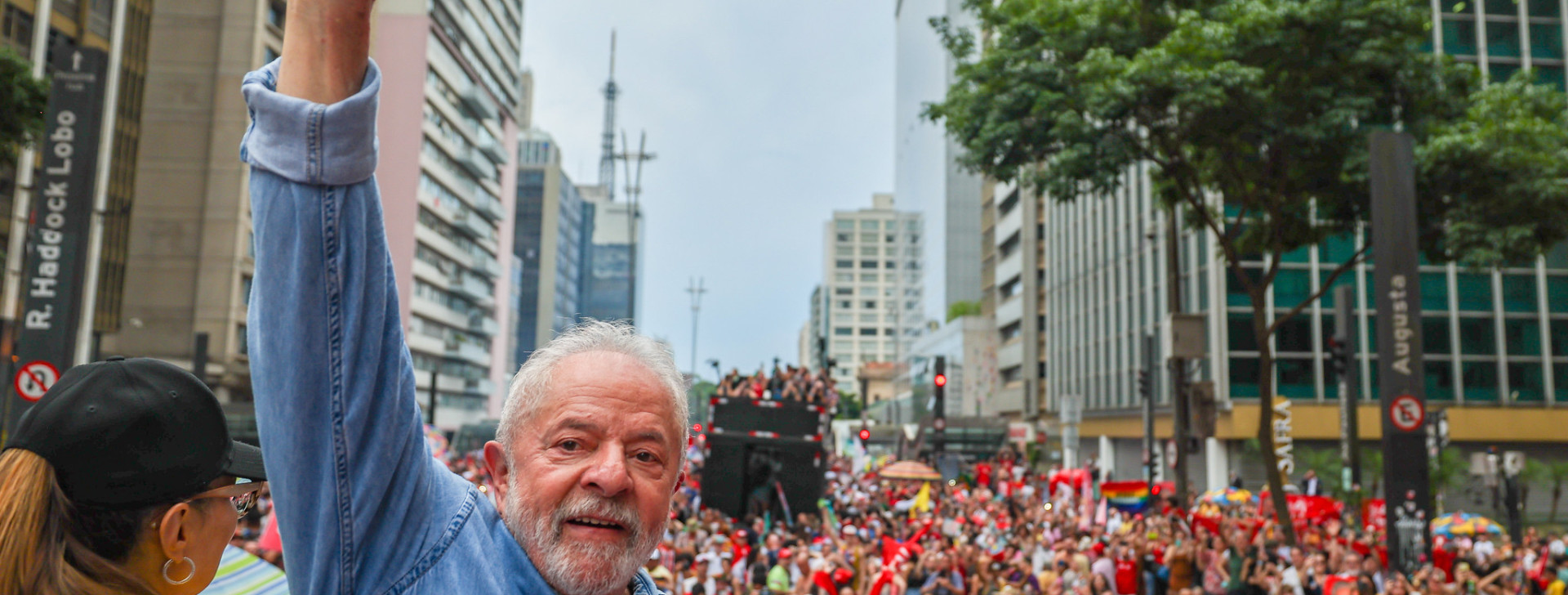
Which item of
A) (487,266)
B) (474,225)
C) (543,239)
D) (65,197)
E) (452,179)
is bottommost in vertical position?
(65,197)

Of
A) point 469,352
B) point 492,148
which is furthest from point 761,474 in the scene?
point 492,148

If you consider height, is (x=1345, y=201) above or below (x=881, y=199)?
below

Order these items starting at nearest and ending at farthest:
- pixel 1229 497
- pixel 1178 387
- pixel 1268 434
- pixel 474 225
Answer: pixel 1268 434 → pixel 1178 387 → pixel 1229 497 → pixel 474 225

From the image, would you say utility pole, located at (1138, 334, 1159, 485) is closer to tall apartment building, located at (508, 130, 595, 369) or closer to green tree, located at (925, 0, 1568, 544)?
green tree, located at (925, 0, 1568, 544)

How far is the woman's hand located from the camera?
134cm

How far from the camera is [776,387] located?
2402cm

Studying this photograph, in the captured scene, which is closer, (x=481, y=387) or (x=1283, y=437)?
(x=1283, y=437)

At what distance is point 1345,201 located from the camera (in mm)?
18828

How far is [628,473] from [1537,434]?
46.6 metres

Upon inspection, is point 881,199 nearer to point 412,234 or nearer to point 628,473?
point 412,234

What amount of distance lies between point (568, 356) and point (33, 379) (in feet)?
40.3

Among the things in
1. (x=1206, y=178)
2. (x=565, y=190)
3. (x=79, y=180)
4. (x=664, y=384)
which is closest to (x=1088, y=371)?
(x=1206, y=178)

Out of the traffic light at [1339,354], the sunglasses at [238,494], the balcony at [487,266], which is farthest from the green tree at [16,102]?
the balcony at [487,266]

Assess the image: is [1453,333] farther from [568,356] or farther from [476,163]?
[476,163]
